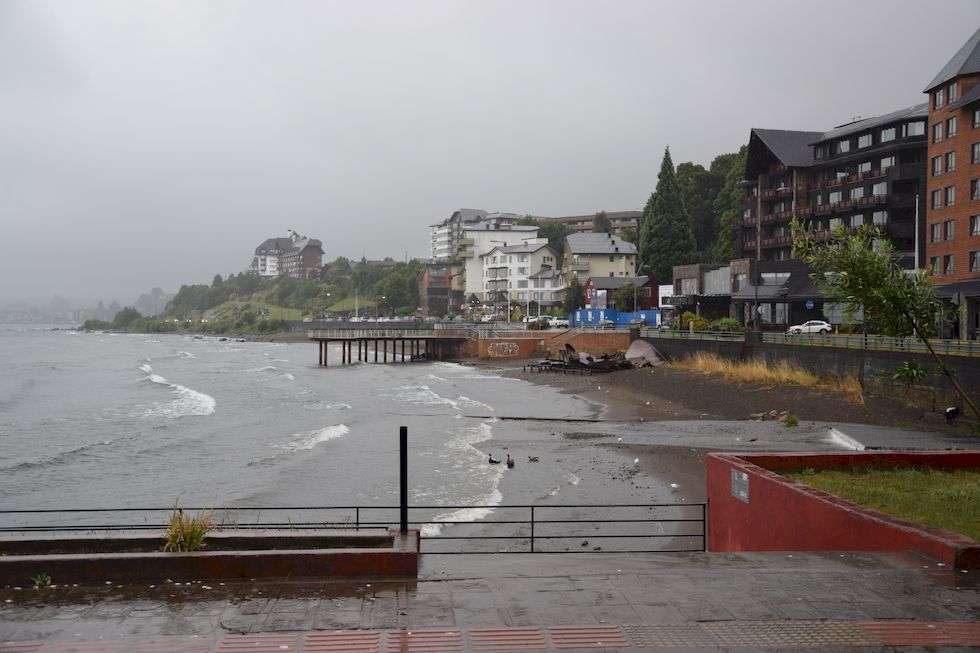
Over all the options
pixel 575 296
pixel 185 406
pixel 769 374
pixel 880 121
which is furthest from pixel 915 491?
pixel 575 296

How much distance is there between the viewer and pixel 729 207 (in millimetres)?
94062

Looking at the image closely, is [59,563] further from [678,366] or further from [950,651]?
[678,366]

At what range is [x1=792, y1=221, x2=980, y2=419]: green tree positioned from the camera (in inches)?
432

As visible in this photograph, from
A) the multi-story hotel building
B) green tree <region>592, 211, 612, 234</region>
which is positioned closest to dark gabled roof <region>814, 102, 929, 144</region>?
the multi-story hotel building

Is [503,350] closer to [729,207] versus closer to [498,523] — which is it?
[729,207]

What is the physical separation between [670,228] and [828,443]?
200ft

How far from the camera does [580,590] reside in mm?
8516

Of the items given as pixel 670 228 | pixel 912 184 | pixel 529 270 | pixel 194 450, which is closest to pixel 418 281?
pixel 529 270

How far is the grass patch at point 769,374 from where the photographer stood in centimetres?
3531

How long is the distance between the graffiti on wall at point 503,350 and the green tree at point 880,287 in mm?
70537

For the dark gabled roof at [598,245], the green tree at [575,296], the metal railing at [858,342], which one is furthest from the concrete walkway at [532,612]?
the dark gabled roof at [598,245]

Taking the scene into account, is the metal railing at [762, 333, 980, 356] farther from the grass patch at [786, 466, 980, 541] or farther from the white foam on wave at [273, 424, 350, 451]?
the white foam on wave at [273, 424, 350, 451]

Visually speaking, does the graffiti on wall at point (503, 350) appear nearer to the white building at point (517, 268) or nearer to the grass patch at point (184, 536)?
the white building at point (517, 268)

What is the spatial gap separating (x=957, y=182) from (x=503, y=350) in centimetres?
4705
